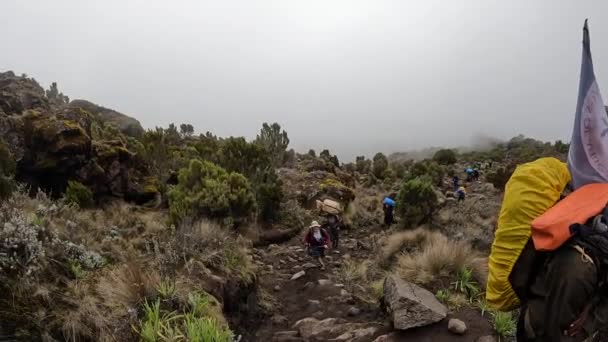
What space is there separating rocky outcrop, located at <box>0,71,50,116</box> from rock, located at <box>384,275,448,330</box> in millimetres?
23325

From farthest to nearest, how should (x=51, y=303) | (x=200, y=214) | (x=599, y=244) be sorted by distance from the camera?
(x=200, y=214) → (x=51, y=303) → (x=599, y=244)

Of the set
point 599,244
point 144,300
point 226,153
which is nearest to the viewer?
point 599,244

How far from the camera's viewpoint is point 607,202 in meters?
2.02

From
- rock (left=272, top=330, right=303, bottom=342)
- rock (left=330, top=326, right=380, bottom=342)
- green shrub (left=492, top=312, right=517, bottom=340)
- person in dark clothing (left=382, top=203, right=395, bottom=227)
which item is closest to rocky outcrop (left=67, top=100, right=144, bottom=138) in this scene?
person in dark clothing (left=382, top=203, right=395, bottom=227)

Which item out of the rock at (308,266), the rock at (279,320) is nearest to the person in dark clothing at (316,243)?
the rock at (308,266)

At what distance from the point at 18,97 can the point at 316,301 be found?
24.2m

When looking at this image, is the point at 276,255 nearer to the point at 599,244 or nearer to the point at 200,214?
the point at 200,214

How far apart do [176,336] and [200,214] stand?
665 cm

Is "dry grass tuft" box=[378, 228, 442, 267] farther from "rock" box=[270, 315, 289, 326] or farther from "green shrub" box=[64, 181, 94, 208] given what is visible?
"green shrub" box=[64, 181, 94, 208]

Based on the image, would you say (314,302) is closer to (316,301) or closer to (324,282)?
(316,301)

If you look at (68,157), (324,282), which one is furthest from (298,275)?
(68,157)

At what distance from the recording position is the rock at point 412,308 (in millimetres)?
5125

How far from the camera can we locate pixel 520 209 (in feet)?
7.32

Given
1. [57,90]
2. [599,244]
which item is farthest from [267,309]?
[57,90]
